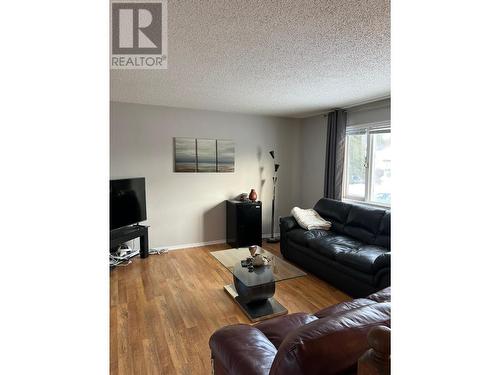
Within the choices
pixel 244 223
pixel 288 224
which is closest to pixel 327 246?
pixel 288 224

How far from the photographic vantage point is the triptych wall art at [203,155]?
15.6 feet

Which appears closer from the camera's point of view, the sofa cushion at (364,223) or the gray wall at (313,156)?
the sofa cushion at (364,223)

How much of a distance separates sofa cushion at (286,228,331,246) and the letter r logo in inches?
108

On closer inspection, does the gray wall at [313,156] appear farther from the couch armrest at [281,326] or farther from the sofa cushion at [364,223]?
the couch armrest at [281,326]

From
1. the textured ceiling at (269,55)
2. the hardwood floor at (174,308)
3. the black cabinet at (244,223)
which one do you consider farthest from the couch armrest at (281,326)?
the black cabinet at (244,223)

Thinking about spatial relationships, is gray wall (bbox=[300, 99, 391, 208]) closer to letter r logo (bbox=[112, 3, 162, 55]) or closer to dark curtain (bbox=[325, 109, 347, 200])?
dark curtain (bbox=[325, 109, 347, 200])

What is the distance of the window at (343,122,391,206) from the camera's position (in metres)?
4.20

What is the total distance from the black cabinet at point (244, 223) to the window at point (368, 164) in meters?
1.56

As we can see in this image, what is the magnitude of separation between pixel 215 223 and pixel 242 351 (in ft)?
12.5
